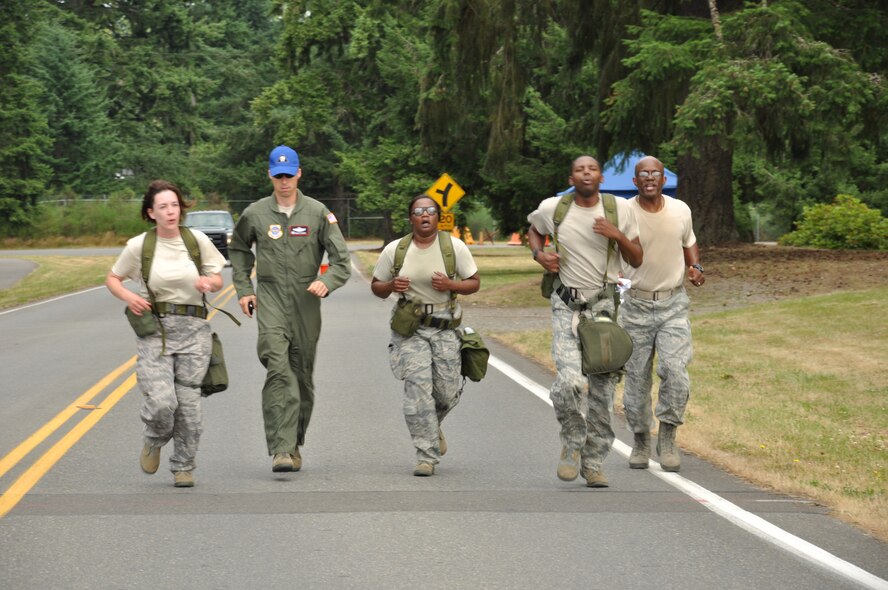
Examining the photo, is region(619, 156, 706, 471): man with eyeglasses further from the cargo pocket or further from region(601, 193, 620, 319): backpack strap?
the cargo pocket

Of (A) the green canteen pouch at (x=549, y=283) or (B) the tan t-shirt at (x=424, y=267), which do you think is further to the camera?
(B) the tan t-shirt at (x=424, y=267)

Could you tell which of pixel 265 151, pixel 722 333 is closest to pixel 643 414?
pixel 722 333

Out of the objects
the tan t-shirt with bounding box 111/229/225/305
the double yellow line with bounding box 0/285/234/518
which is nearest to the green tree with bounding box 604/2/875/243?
the double yellow line with bounding box 0/285/234/518

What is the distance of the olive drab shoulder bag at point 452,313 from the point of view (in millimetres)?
8594

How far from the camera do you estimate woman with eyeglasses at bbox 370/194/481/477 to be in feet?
28.2

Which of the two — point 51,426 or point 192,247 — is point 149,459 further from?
point 51,426

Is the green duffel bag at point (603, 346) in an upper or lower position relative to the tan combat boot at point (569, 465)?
upper

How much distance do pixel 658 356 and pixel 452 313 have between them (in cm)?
131

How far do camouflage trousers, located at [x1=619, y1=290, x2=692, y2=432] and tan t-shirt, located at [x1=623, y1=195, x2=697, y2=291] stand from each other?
129 mm

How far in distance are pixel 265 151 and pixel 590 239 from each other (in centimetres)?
7061

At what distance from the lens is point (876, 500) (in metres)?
7.77

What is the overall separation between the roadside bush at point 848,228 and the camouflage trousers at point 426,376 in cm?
2739

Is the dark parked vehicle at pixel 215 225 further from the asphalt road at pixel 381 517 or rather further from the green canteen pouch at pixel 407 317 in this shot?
the green canteen pouch at pixel 407 317

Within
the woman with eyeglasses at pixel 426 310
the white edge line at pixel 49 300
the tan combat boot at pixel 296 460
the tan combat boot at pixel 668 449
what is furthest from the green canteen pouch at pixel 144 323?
the white edge line at pixel 49 300
